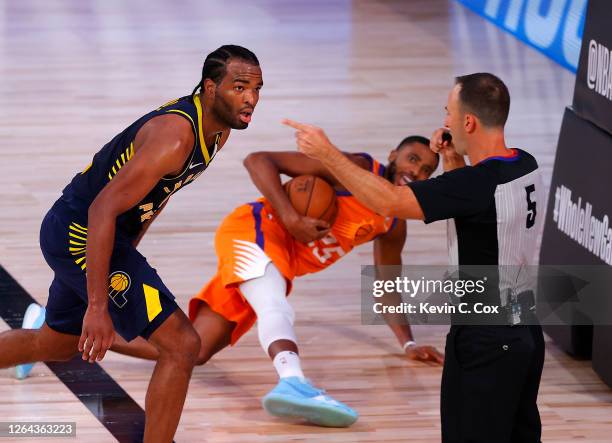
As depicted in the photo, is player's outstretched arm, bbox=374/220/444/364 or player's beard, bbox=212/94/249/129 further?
player's outstretched arm, bbox=374/220/444/364

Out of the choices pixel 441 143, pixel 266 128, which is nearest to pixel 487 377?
pixel 441 143

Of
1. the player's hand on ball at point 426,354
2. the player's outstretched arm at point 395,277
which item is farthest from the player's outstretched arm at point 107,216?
the player's hand on ball at point 426,354

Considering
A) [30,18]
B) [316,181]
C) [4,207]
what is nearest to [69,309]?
[316,181]

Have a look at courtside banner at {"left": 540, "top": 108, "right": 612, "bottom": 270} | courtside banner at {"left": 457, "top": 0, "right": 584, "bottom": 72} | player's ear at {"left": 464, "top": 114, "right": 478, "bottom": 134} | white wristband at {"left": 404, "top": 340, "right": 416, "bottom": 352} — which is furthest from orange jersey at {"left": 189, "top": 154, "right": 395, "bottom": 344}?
courtside banner at {"left": 457, "top": 0, "right": 584, "bottom": 72}

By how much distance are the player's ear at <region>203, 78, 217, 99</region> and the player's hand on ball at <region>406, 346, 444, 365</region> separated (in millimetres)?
1686

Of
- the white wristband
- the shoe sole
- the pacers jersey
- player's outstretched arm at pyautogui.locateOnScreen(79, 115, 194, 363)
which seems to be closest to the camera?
player's outstretched arm at pyautogui.locateOnScreen(79, 115, 194, 363)

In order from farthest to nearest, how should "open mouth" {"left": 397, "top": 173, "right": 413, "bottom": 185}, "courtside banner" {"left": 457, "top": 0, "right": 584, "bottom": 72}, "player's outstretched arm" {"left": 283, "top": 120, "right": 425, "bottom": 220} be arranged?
"courtside banner" {"left": 457, "top": 0, "right": 584, "bottom": 72}, "open mouth" {"left": 397, "top": 173, "right": 413, "bottom": 185}, "player's outstretched arm" {"left": 283, "top": 120, "right": 425, "bottom": 220}

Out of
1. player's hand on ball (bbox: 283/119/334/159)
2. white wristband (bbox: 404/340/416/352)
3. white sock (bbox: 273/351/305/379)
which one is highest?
player's hand on ball (bbox: 283/119/334/159)

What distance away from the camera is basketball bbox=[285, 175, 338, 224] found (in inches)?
189

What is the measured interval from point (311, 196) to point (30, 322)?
3.93 feet

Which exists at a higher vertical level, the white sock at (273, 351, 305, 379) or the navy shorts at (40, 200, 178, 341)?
the navy shorts at (40, 200, 178, 341)

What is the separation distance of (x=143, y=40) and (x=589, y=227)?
6.66 m

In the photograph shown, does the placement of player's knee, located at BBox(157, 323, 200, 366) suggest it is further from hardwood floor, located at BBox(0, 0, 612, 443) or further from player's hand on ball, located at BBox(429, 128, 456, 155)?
player's hand on ball, located at BBox(429, 128, 456, 155)

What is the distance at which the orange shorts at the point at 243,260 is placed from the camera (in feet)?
15.8
